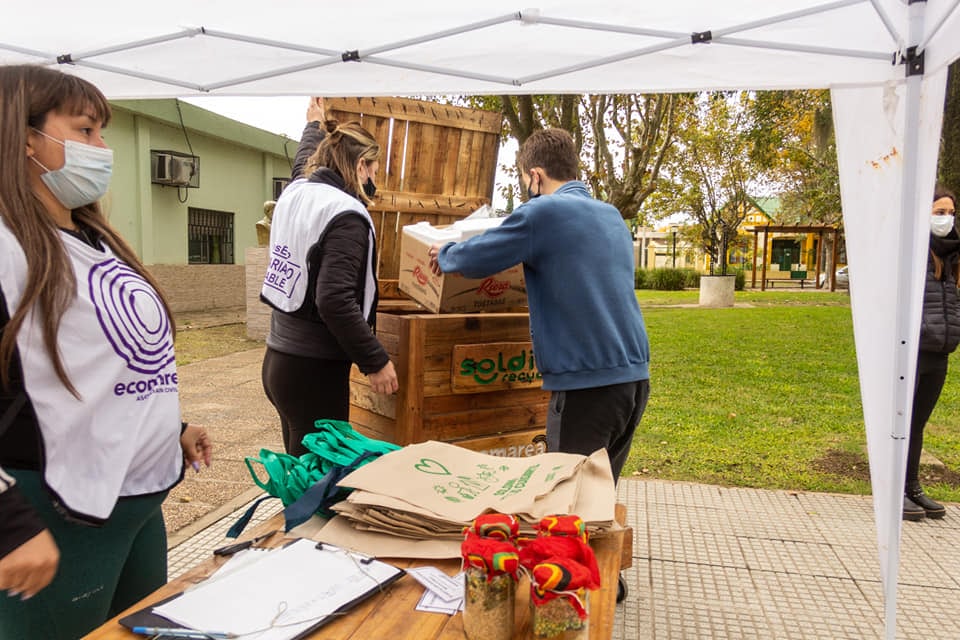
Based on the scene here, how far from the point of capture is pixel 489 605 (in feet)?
4.19

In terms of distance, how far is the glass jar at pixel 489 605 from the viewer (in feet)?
4.18

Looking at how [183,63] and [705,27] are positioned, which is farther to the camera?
[183,63]

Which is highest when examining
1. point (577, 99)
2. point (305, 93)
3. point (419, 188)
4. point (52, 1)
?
point (577, 99)

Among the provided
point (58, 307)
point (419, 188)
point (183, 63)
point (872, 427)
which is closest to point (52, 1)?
point (183, 63)

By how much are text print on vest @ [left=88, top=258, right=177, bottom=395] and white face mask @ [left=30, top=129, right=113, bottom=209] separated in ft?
0.52

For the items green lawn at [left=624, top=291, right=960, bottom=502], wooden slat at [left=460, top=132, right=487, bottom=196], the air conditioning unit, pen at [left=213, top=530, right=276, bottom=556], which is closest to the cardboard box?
wooden slat at [left=460, top=132, right=487, bottom=196]

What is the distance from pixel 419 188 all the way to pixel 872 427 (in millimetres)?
2434

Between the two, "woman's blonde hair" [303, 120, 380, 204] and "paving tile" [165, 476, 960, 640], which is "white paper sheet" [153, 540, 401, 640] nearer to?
"woman's blonde hair" [303, 120, 380, 204]

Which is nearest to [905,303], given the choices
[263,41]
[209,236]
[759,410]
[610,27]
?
[610,27]

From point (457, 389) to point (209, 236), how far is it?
14.9 metres

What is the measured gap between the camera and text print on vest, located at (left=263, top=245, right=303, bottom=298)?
2.75 metres

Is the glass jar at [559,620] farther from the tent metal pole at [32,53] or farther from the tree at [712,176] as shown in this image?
the tree at [712,176]

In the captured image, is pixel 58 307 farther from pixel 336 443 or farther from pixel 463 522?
pixel 463 522

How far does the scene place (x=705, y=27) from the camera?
2805mm
